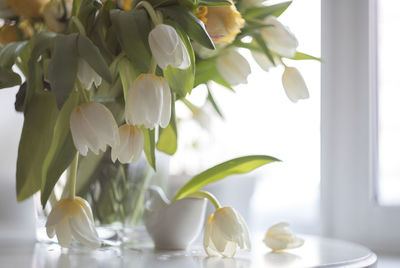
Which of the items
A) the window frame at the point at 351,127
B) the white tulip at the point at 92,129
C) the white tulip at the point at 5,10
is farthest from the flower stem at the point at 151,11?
the window frame at the point at 351,127

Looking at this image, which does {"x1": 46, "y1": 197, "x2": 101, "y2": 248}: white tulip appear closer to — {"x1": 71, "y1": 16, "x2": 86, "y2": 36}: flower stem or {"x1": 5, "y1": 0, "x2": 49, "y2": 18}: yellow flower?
Result: {"x1": 71, "y1": 16, "x2": 86, "y2": 36}: flower stem

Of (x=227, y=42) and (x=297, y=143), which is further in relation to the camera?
(x=297, y=143)

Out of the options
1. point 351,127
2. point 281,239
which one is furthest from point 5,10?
point 351,127

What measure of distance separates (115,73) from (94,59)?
0.14 metres

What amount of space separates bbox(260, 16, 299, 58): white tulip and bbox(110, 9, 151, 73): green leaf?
8.0 inches

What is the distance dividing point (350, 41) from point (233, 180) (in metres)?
0.43

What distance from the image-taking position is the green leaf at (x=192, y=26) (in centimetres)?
66

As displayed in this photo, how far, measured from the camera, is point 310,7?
1.32m

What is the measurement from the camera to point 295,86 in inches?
31.3

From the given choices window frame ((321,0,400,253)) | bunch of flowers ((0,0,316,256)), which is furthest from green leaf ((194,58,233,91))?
window frame ((321,0,400,253))

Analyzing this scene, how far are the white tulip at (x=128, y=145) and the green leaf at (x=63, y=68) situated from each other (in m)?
0.09

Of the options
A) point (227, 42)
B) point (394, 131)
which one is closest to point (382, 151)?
point (394, 131)

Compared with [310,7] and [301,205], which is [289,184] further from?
[310,7]

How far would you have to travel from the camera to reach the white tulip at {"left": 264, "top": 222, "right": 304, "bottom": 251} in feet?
2.74
